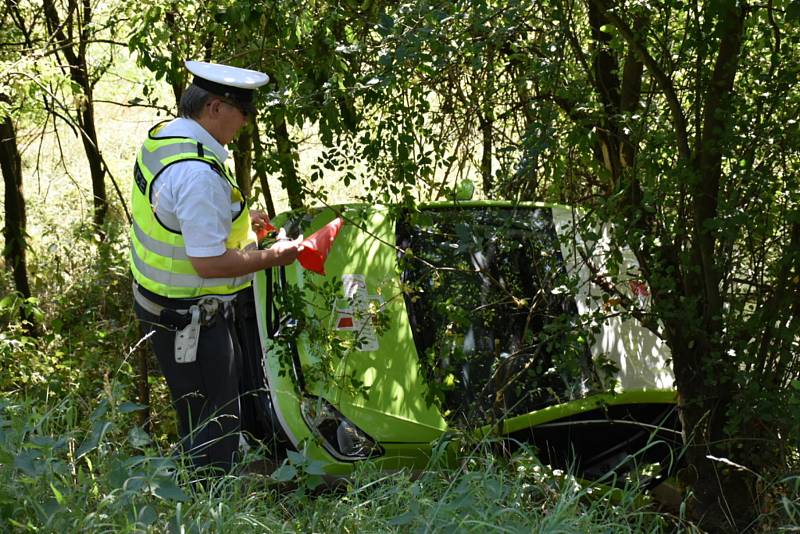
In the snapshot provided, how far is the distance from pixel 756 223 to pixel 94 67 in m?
5.24

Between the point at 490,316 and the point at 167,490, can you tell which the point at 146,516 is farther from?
the point at 490,316

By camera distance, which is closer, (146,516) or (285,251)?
(146,516)

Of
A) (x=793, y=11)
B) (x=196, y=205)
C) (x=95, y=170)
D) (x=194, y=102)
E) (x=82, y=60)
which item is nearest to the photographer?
(x=793, y=11)

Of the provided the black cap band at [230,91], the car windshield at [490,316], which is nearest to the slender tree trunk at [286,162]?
the black cap band at [230,91]

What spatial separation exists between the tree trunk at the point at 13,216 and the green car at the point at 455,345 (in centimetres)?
354

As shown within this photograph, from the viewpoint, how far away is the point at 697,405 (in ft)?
14.0

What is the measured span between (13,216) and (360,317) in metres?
4.31

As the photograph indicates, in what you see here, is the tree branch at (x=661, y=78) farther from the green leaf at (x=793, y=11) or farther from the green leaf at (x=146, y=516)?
the green leaf at (x=146, y=516)

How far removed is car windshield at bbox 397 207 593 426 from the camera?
13.8 feet

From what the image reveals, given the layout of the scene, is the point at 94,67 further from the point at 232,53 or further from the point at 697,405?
the point at 697,405

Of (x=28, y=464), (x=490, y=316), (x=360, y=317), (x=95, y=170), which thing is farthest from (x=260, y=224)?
(x=95, y=170)

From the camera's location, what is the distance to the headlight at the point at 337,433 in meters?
4.12

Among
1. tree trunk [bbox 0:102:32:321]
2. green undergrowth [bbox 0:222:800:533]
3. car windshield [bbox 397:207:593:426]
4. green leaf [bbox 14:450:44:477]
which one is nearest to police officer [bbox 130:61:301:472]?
green undergrowth [bbox 0:222:800:533]

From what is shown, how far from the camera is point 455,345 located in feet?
14.7
